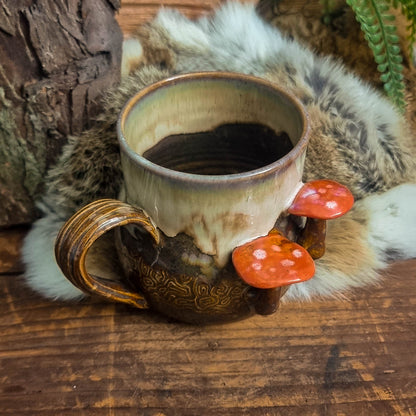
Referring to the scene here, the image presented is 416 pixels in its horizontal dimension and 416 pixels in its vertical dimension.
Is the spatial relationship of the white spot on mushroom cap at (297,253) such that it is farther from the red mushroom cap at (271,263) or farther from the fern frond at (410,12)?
the fern frond at (410,12)

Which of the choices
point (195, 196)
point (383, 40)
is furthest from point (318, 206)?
point (383, 40)

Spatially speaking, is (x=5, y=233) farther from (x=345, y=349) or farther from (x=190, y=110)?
(x=345, y=349)

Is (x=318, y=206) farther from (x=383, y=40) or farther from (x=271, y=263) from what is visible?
(x=383, y=40)

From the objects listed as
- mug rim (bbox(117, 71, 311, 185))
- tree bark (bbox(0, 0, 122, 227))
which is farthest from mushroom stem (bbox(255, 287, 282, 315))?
tree bark (bbox(0, 0, 122, 227))

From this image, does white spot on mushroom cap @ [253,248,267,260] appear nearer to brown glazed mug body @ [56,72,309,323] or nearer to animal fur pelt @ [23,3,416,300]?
brown glazed mug body @ [56,72,309,323]

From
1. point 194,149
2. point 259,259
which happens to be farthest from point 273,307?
point 194,149

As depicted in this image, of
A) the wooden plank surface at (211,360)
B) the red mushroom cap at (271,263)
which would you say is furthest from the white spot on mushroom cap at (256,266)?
the wooden plank surface at (211,360)
